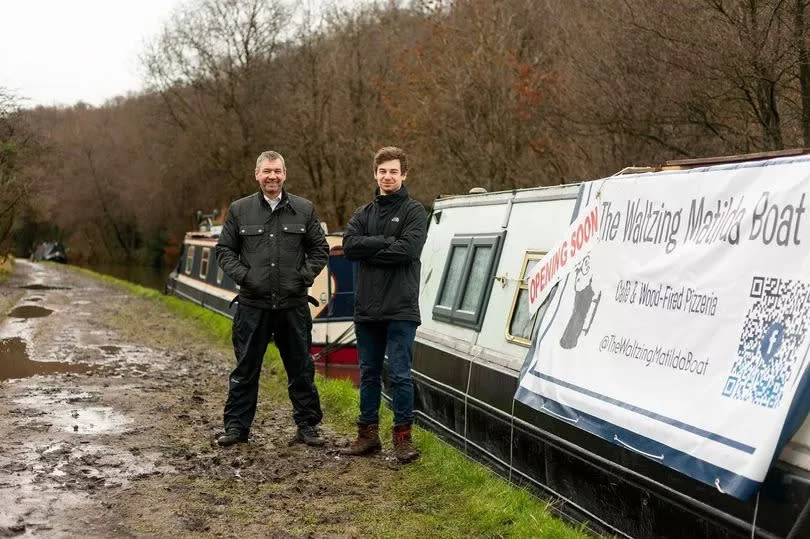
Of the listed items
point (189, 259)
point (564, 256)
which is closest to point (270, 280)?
point (564, 256)

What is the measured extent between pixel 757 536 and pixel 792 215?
122cm

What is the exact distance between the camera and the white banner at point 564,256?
17.9ft

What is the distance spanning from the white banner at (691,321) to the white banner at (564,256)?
75 millimetres

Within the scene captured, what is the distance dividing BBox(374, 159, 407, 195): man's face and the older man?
2.35ft

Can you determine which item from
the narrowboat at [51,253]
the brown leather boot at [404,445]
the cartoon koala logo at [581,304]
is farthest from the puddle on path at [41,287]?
the narrowboat at [51,253]

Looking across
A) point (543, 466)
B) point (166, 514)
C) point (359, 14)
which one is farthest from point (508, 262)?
point (359, 14)

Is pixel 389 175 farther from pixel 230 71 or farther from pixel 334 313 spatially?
pixel 230 71

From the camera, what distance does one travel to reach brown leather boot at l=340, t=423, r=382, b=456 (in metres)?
6.41

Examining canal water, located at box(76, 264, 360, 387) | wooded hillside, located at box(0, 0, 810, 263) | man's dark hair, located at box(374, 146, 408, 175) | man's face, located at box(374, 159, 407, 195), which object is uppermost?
wooded hillside, located at box(0, 0, 810, 263)

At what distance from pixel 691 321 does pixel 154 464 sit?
3460 mm

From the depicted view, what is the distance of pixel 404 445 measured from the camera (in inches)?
247

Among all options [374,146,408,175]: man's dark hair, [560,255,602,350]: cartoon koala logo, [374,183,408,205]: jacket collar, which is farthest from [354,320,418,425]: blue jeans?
[560,255,602,350]: cartoon koala logo

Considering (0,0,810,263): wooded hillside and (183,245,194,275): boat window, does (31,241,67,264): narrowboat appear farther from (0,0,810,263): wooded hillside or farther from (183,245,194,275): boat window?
(183,245,194,275): boat window

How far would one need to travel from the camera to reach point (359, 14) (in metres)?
33.0
